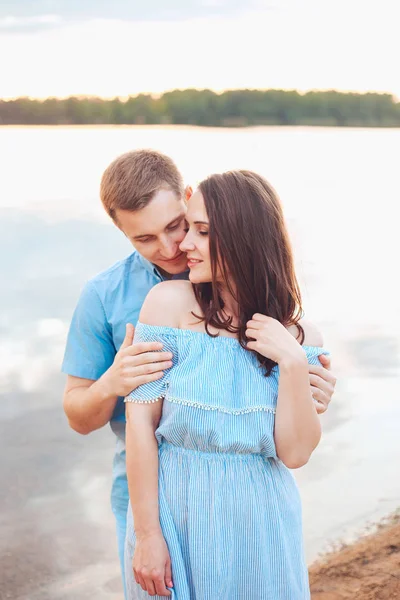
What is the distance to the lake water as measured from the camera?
4.64m

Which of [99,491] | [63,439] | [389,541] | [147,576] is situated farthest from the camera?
[63,439]

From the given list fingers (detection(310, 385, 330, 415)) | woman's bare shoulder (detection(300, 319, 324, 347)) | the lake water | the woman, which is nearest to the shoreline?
the lake water

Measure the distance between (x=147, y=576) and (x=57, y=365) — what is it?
24.9ft

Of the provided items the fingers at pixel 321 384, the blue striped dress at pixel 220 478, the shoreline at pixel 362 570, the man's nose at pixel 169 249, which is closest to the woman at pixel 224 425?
the blue striped dress at pixel 220 478

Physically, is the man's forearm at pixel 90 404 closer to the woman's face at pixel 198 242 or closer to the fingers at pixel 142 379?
the fingers at pixel 142 379

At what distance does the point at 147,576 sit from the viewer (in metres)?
1.66

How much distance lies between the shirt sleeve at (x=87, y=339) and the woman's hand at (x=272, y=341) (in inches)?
19.9

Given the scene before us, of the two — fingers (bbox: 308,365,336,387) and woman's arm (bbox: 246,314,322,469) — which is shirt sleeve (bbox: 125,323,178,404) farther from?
fingers (bbox: 308,365,336,387)

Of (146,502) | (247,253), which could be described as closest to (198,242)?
(247,253)

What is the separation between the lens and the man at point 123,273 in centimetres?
200

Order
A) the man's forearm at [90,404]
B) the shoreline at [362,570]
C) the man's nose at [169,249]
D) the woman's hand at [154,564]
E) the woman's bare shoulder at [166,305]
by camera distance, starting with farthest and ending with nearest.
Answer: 1. the shoreline at [362,570]
2. the man's nose at [169,249]
3. the man's forearm at [90,404]
4. the woman's bare shoulder at [166,305]
5. the woman's hand at [154,564]

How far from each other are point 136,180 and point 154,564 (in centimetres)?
96

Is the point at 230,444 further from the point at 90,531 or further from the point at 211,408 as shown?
the point at 90,531

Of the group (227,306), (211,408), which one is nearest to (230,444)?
(211,408)
